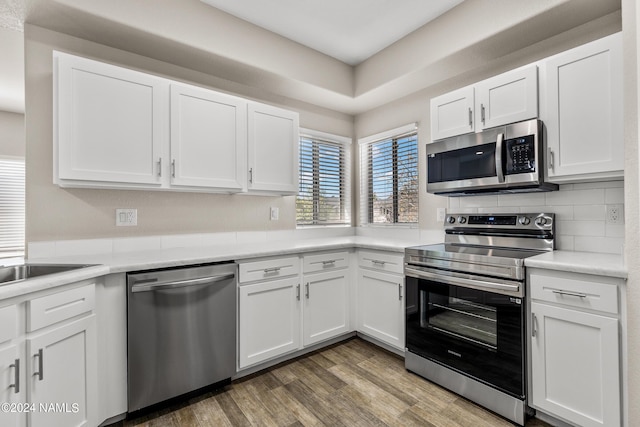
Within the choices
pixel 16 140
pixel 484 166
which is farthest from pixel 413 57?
Answer: pixel 16 140

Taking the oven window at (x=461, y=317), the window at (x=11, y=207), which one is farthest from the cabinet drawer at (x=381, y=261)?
the window at (x=11, y=207)

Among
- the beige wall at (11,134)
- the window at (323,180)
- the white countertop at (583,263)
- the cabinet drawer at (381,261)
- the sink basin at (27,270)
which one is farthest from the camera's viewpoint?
the beige wall at (11,134)

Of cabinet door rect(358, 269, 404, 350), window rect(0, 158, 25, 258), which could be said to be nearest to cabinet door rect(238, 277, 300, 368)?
cabinet door rect(358, 269, 404, 350)

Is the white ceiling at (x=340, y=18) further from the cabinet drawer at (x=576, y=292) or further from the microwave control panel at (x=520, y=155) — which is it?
the cabinet drawer at (x=576, y=292)

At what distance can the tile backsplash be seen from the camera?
1915mm

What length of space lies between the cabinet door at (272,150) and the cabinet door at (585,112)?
76.0 inches

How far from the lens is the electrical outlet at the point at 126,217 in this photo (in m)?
2.28

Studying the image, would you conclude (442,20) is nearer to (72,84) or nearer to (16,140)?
(72,84)

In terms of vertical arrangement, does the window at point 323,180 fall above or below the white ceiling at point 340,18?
below

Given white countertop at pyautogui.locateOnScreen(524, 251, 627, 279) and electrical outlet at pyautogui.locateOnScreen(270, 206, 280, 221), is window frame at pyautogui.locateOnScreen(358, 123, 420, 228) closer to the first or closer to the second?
electrical outlet at pyautogui.locateOnScreen(270, 206, 280, 221)

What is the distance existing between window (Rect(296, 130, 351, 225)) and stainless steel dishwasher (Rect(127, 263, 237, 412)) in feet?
4.94

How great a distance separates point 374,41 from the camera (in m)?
2.82

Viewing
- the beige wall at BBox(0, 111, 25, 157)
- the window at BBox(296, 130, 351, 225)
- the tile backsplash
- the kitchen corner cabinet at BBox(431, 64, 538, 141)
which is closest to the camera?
the tile backsplash

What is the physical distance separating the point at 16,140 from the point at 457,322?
19.6ft
